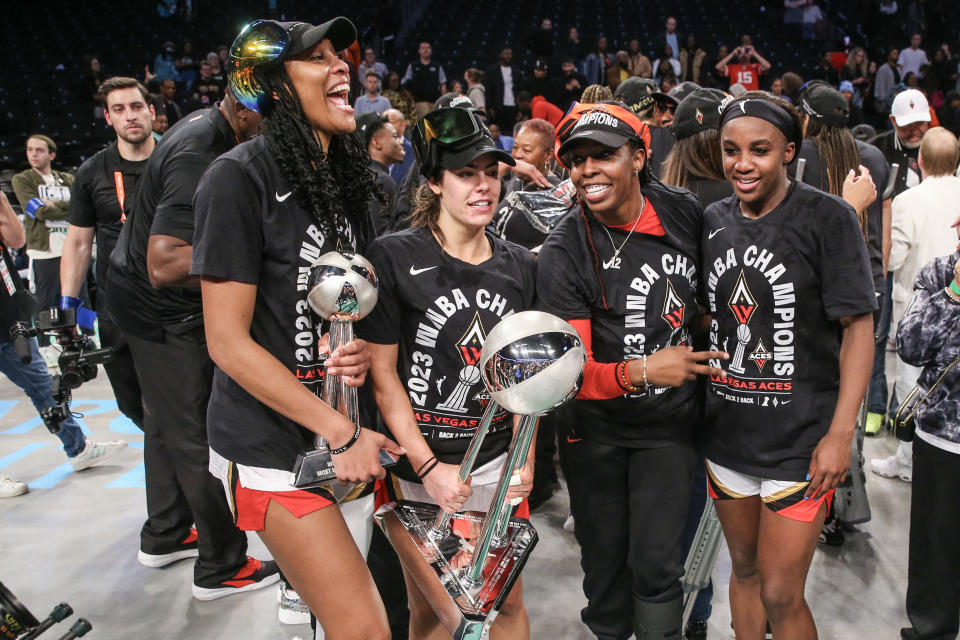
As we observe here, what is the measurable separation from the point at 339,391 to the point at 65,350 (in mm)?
2544

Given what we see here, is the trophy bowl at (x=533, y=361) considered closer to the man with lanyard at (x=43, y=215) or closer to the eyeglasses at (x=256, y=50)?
the eyeglasses at (x=256, y=50)

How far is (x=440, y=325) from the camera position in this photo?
2090mm

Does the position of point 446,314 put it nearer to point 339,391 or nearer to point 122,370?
point 339,391

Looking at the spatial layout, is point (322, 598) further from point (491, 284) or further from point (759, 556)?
point (759, 556)

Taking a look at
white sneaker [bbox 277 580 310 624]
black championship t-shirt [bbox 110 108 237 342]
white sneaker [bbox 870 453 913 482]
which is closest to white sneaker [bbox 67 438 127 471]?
black championship t-shirt [bbox 110 108 237 342]

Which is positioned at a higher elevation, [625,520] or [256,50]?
[256,50]

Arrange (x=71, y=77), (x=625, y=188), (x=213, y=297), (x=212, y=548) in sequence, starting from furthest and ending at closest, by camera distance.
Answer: (x=71, y=77) < (x=212, y=548) < (x=625, y=188) < (x=213, y=297)

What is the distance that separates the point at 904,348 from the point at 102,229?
3.57m

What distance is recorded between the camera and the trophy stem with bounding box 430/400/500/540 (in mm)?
1698

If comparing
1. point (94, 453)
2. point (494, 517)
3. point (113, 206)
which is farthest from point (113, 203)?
point (494, 517)

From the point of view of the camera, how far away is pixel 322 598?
189 cm

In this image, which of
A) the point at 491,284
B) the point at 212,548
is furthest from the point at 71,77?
the point at 491,284

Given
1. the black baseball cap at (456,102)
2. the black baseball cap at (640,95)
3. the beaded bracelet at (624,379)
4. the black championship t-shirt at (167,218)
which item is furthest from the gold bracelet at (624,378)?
the black baseball cap at (640,95)

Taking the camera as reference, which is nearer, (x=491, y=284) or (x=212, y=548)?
(x=491, y=284)
